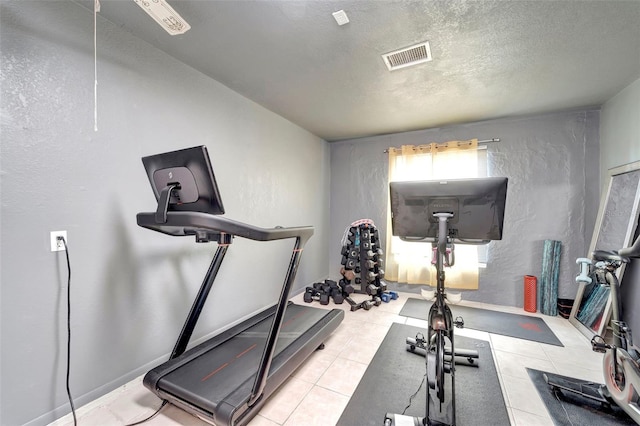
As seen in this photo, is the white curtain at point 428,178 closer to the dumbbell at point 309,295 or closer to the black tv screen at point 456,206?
the dumbbell at point 309,295

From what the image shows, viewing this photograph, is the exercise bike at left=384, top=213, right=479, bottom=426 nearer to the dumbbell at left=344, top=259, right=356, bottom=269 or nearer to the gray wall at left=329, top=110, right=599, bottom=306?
the dumbbell at left=344, top=259, right=356, bottom=269

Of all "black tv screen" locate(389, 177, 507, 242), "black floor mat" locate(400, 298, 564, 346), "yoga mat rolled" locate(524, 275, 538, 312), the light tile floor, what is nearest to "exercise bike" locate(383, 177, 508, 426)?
"black tv screen" locate(389, 177, 507, 242)

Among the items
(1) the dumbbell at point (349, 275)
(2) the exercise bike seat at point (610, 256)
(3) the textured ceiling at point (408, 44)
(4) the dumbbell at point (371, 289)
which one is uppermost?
(3) the textured ceiling at point (408, 44)

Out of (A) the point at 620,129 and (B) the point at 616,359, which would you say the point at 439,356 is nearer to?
(B) the point at 616,359

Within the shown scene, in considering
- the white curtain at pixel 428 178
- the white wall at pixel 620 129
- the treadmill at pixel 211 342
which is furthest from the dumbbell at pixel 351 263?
the white wall at pixel 620 129

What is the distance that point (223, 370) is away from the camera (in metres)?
1.74

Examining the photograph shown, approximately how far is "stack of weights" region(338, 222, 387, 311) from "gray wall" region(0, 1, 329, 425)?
171 centimetres

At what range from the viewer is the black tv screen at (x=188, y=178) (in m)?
1.28

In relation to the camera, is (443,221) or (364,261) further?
(364,261)


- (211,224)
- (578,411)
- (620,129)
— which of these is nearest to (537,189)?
(620,129)

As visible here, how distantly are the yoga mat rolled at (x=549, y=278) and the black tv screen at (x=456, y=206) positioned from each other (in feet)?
7.82

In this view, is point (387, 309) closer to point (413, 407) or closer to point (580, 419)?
point (413, 407)

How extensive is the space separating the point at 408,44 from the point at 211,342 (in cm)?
278

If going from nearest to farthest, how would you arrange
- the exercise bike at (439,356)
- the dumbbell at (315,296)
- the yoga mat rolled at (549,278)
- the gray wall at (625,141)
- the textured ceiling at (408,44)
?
the exercise bike at (439,356) → the textured ceiling at (408,44) → the gray wall at (625,141) → the yoga mat rolled at (549,278) → the dumbbell at (315,296)
